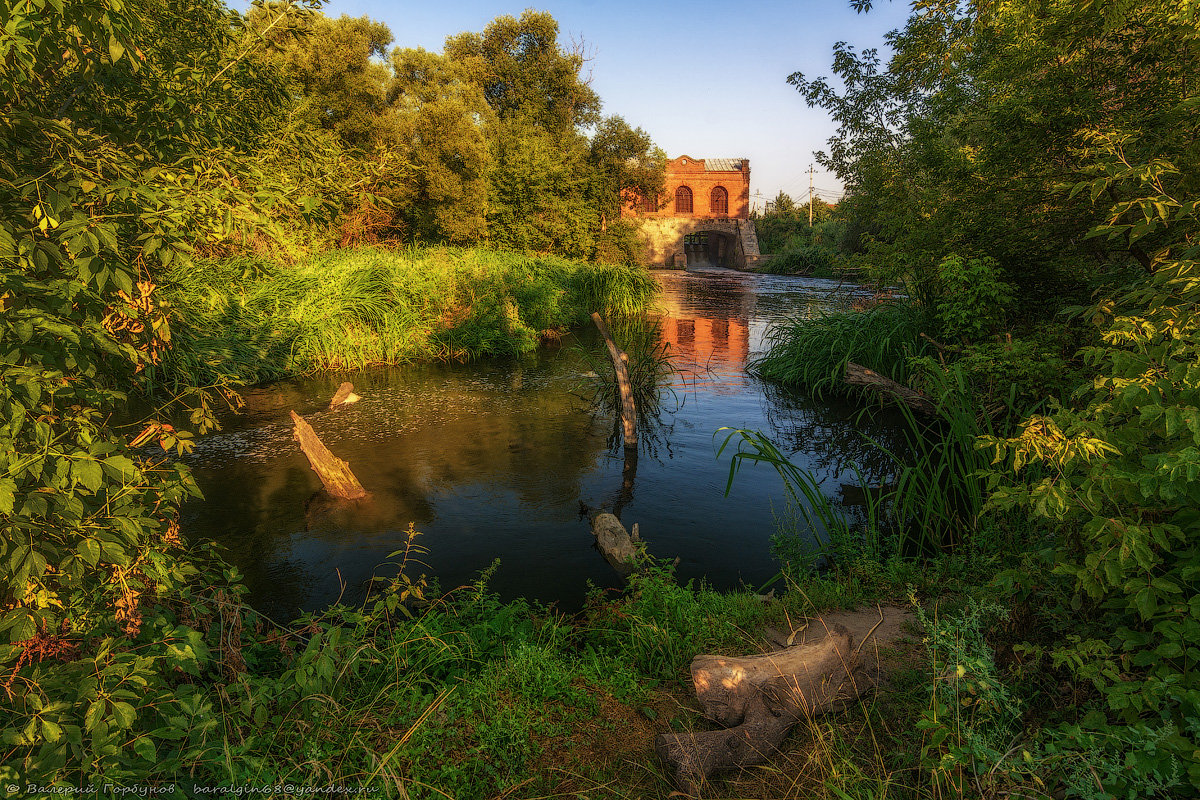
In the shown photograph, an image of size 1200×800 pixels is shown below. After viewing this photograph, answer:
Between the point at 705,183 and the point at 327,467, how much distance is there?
154 feet

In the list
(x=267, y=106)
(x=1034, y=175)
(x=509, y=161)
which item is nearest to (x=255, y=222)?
(x=267, y=106)

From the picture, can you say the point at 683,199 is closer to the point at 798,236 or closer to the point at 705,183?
the point at 705,183

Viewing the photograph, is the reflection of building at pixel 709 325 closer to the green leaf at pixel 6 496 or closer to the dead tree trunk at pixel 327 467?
the dead tree trunk at pixel 327 467

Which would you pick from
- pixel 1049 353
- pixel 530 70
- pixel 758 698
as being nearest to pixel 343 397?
pixel 758 698

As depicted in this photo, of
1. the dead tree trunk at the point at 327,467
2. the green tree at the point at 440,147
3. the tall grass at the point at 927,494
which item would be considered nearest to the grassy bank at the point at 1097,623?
the tall grass at the point at 927,494

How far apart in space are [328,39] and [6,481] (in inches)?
956

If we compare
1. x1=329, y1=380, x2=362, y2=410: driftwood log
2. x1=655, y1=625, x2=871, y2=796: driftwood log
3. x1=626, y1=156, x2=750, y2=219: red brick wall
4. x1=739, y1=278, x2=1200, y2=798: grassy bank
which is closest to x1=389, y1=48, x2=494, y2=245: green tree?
x1=329, y1=380, x2=362, y2=410: driftwood log

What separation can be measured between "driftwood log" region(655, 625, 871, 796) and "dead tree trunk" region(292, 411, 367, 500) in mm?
5033

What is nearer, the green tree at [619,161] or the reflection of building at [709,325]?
the reflection of building at [709,325]

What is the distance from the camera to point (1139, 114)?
5062 mm

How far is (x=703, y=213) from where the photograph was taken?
48812mm

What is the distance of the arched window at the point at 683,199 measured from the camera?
1923 inches

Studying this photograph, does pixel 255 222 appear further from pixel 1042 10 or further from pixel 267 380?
pixel 267 380

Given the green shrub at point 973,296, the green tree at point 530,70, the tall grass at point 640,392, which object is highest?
the green tree at point 530,70
